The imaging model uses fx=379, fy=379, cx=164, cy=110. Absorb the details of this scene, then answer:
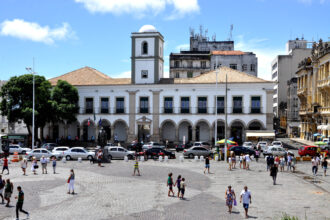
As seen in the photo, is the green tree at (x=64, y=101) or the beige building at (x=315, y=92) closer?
the beige building at (x=315, y=92)

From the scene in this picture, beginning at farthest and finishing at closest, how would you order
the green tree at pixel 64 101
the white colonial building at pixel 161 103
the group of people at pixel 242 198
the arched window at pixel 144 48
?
the arched window at pixel 144 48, the white colonial building at pixel 161 103, the green tree at pixel 64 101, the group of people at pixel 242 198

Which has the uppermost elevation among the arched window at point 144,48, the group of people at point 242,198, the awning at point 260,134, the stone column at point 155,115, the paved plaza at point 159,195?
the arched window at point 144,48

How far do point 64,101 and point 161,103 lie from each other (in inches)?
538

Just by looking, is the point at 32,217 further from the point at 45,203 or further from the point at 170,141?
the point at 170,141

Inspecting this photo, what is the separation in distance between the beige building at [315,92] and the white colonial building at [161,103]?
24.4 ft

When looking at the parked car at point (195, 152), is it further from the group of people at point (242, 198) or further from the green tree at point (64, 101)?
the group of people at point (242, 198)

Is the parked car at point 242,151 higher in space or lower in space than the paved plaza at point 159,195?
higher

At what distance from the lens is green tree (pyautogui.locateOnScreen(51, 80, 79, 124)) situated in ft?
170

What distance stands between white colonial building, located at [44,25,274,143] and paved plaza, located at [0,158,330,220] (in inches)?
852

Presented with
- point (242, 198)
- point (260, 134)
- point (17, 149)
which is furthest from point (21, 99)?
point (242, 198)

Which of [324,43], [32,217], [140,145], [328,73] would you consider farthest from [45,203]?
[324,43]

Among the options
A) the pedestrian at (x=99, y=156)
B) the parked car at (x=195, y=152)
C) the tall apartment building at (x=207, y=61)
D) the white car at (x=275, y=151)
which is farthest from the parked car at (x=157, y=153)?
the tall apartment building at (x=207, y=61)

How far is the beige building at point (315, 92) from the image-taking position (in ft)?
168

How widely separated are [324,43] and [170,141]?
26.5 meters
